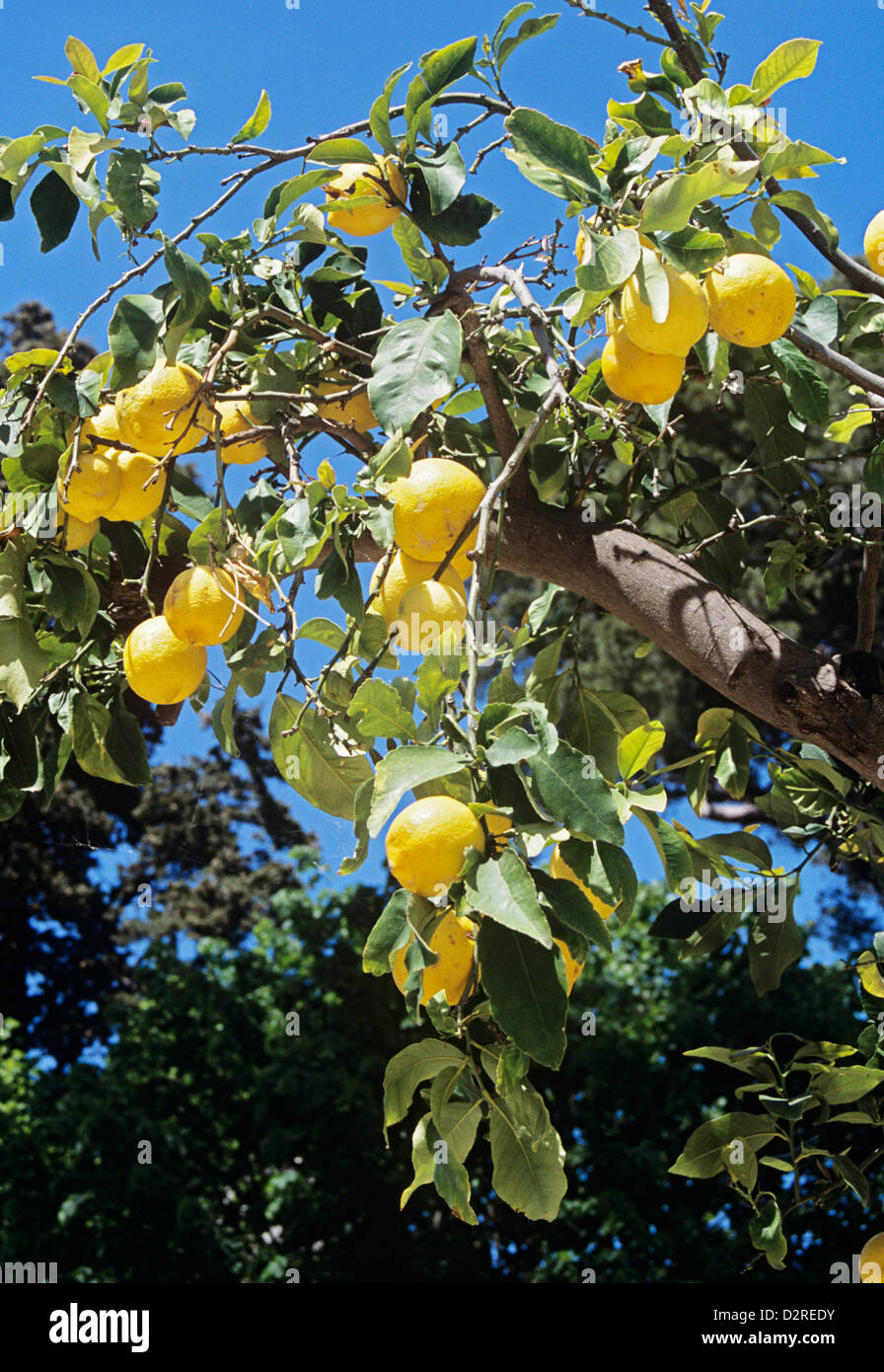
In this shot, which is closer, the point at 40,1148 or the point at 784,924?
the point at 784,924

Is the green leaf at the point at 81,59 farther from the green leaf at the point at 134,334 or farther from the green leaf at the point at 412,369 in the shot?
the green leaf at the point at 412,369

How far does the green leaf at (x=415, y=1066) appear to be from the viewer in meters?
0.73

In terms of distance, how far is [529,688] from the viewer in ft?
3.39

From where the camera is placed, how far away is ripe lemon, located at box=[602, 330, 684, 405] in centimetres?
78

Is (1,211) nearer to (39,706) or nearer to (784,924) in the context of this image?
(39,706)

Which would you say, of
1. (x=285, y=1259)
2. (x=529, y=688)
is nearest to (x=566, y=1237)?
(x=285, y=1259)

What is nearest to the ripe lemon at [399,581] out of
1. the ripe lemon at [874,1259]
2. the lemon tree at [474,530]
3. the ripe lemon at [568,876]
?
the lemon tree at [474,530]

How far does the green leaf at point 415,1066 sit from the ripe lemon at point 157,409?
46 cm

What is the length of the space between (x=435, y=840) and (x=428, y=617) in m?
0.21

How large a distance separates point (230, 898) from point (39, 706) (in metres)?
6.08

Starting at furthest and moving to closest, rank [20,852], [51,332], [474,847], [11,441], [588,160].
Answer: [51,332], [20,852], [11,441], [588,160], [474,847]

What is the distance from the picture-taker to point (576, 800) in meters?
0.59

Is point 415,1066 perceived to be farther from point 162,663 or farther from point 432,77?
point 432,77

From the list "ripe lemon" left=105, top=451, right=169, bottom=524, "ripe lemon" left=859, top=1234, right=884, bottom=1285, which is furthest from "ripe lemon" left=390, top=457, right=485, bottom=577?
"ripe lemon" left=859, top=1234, right=884, bottom=1285
